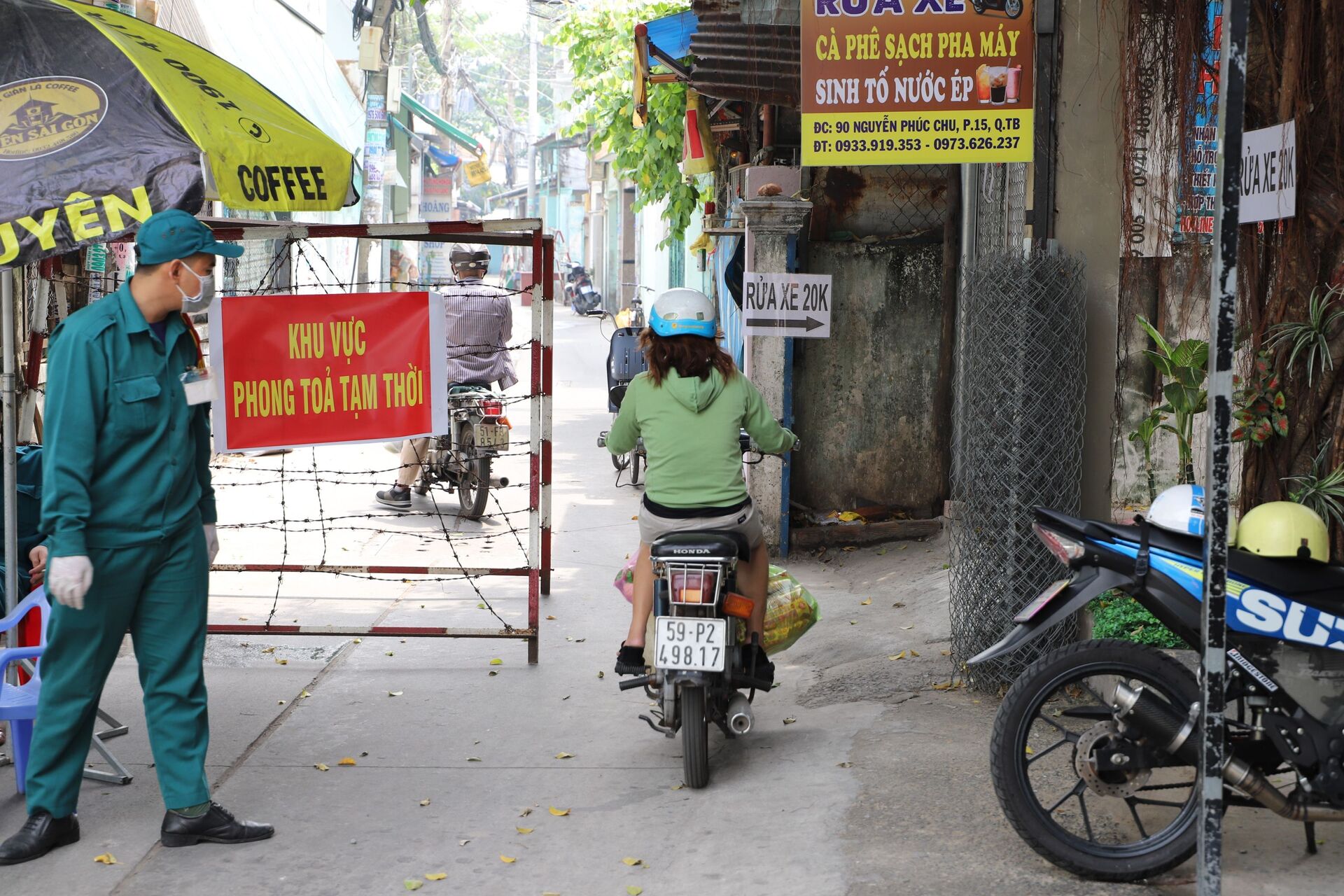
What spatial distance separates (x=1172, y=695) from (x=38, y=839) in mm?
3451

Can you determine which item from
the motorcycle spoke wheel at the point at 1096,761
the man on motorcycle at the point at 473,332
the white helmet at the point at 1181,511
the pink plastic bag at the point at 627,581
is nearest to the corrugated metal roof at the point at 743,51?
the man on motorcycle at the point at 473,332

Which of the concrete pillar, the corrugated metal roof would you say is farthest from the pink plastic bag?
the corrugated metal roof

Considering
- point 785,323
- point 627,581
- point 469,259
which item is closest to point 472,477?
point 469,259

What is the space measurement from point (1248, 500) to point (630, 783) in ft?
8.49

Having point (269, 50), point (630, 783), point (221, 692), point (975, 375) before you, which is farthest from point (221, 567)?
point (269, 50)

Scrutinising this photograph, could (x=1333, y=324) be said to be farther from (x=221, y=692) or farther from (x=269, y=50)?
(x=269, y=50)

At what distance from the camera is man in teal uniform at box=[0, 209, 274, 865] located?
415 cm

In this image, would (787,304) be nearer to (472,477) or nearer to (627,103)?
(472,477)

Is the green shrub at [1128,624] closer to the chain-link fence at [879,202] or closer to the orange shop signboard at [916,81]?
the orange shop signboard at [916,81]

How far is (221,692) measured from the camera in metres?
6.23

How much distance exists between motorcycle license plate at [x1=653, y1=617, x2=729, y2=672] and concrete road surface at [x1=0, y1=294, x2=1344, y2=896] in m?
0.51

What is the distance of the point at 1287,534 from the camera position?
3.87m

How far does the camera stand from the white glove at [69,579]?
13.1 feet

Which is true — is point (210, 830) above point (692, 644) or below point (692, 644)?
below
